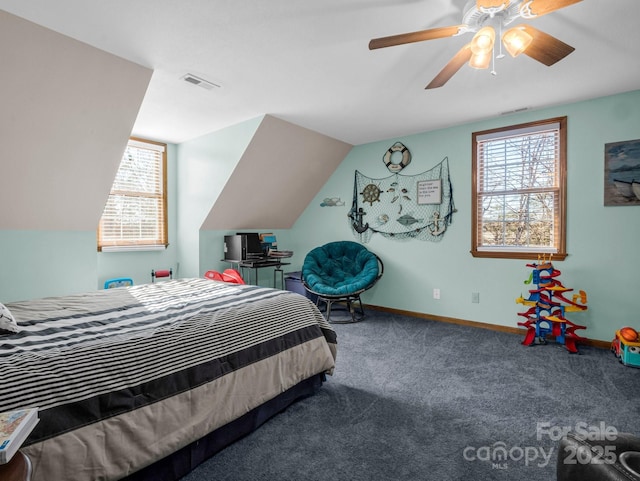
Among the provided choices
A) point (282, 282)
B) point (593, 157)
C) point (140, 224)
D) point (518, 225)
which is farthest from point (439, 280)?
point (140, 224)

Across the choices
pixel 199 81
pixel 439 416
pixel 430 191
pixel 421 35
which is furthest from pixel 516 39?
pixel 430 191

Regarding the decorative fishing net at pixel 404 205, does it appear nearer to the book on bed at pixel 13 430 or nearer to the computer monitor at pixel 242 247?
the computer monitor at pixel 242 247

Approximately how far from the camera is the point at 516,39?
1.72m

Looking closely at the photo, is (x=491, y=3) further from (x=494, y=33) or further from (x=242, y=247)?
(x=242, y=247)

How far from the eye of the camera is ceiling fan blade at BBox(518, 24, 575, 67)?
170 cm

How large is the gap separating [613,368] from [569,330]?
0.51 m

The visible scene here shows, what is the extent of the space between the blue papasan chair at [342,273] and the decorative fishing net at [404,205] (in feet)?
1.11

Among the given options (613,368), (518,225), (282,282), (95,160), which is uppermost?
(95,160)

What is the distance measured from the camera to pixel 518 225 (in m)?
3.75

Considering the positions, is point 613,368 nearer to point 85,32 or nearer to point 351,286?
point 351,286

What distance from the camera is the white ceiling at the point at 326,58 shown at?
1931 mm

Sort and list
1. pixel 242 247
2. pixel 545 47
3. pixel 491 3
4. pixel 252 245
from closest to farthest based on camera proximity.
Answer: pixel 491 3 < pixel 545 47 < pixel 242 247 < pixel 252 245

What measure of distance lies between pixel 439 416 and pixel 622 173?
289cm

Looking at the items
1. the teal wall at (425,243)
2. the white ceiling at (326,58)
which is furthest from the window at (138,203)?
the white ceiling at (326,58)
